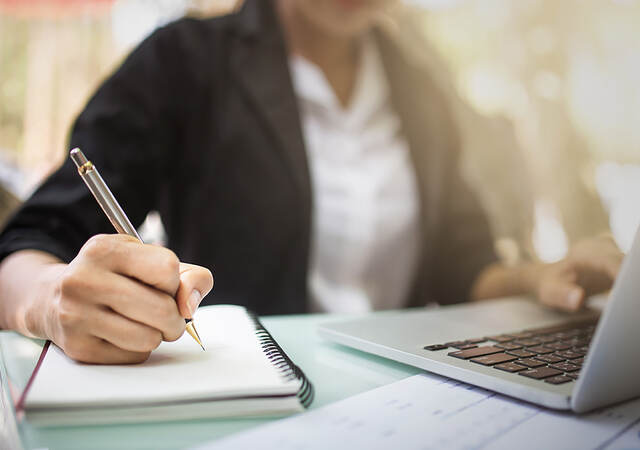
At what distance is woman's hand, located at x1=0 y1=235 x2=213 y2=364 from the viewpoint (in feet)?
0.89

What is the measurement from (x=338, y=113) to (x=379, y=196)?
17cm

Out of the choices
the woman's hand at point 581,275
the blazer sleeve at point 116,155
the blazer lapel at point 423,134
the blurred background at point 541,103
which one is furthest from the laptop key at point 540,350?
the blurred background at point 541,103

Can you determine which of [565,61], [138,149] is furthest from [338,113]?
[565,61]

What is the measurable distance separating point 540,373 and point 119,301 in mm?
260

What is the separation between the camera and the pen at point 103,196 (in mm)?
319

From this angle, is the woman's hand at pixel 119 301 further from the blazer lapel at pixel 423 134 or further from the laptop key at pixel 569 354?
the blazer lapel at pixel 423 134

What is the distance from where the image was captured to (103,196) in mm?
326

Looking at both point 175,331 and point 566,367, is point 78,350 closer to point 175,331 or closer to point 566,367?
point 175,331

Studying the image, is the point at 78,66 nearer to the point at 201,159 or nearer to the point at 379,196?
the point at 201,159

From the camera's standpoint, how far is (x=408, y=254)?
0.94 metres

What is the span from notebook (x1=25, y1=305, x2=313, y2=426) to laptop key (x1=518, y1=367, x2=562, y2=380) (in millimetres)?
140

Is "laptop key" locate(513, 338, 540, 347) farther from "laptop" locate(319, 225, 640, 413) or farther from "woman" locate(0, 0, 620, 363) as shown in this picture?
"woman" locate(0, 0, 620, 363)

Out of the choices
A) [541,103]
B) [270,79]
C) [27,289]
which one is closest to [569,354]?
[27,289]

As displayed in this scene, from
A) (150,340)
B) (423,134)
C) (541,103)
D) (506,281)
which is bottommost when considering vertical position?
(506,281)
